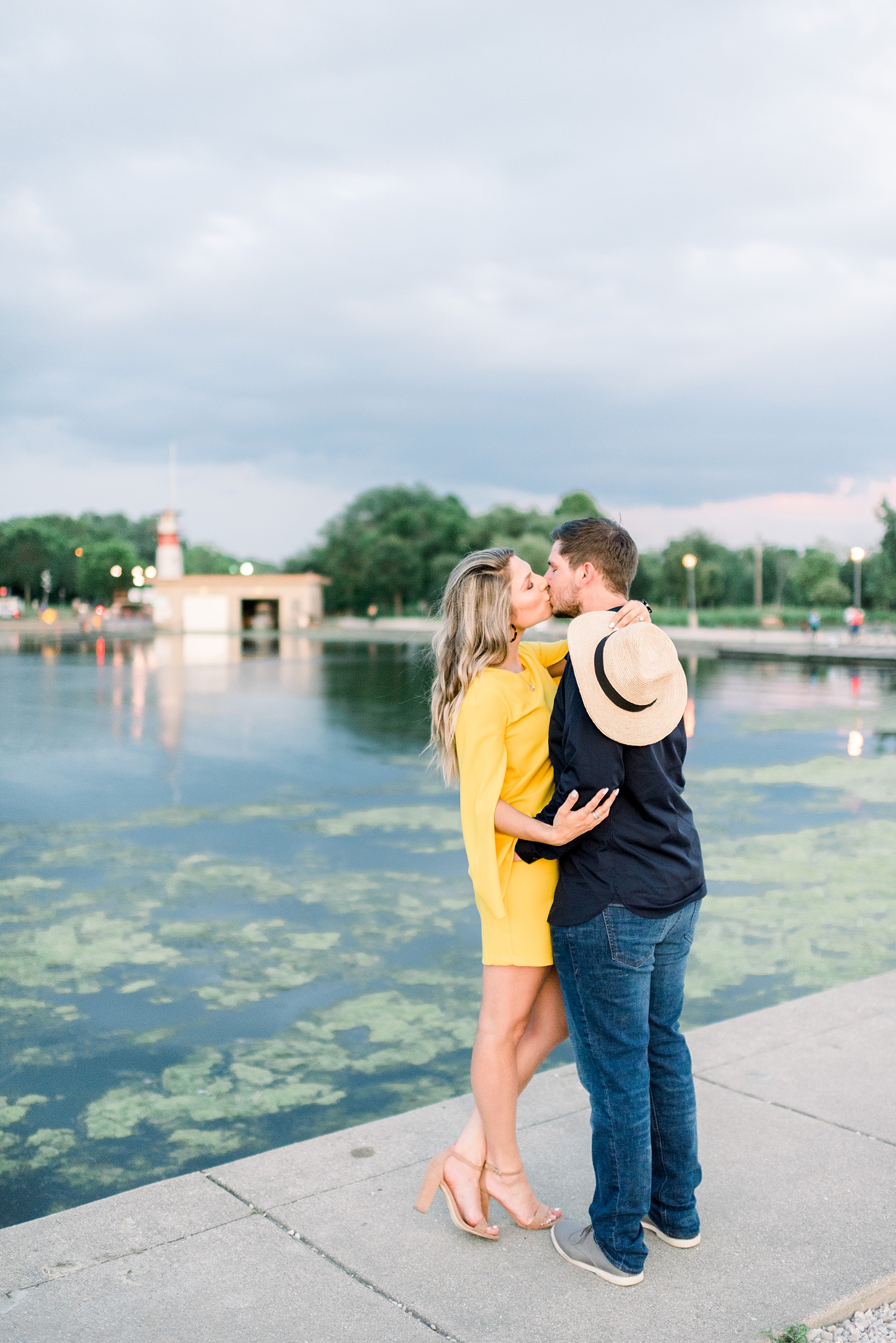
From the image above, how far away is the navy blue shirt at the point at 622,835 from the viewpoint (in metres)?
2.77

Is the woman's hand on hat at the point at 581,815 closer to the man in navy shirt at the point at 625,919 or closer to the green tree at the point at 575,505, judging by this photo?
the man in navy shirt at the point at 625,919

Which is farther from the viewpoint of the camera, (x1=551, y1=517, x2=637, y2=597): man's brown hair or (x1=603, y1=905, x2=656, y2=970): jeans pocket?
(x1=551, y1=517, x2=637, y2=597): man's brown hair

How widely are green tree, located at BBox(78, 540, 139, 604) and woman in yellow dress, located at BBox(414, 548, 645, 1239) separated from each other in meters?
129

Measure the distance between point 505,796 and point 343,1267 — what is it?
1.25 metres

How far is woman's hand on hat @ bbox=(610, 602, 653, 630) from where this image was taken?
9.28ft

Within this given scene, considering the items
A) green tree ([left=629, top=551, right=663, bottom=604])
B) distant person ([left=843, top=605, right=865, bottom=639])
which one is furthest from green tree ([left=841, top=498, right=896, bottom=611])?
→ green tree ([left=629, top=551, right=663, bottom=604])

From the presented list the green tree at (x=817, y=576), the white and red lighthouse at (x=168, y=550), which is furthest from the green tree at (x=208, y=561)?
the green tree at (x=817, y=576)

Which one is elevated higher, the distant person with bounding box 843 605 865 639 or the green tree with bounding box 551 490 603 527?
the green tree with bounding box 551 490 603 527

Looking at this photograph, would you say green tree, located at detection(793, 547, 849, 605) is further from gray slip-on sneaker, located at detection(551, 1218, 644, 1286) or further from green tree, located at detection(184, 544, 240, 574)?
green tree, located at detection(184, 544, 240, 574)

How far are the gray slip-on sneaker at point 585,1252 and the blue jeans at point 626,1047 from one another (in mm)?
24

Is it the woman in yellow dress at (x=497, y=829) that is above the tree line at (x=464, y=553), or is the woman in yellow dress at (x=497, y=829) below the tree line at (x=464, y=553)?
below

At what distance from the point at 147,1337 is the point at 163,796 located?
8.62 meters

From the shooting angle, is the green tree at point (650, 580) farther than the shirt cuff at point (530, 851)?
Yes

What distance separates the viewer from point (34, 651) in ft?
139
